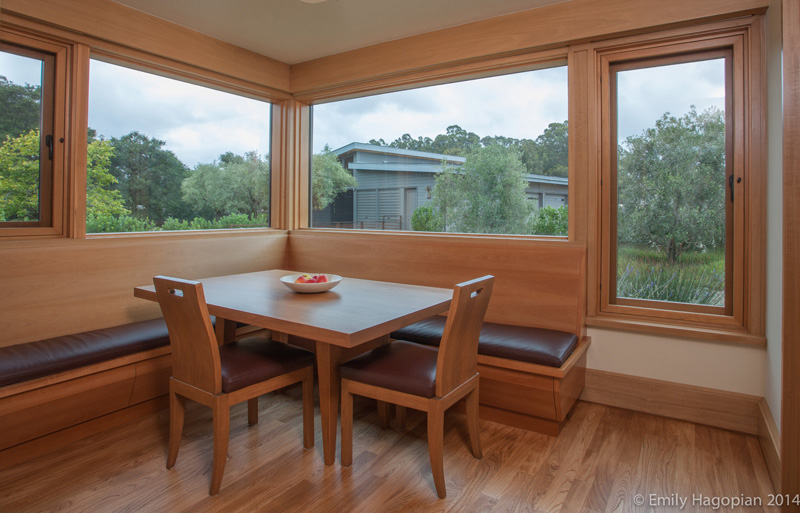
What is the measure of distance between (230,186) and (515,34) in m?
2.48

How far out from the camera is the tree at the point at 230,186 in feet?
12.1

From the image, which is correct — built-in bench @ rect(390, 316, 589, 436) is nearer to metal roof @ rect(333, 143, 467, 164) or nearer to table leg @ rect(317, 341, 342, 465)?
table leg @ rect(317, 341, 342, 465)

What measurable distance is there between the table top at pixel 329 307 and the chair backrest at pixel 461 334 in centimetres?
21

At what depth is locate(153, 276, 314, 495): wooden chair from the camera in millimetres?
1854

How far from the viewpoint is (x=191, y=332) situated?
6.22ft

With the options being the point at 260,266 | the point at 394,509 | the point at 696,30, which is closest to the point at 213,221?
the point at 260,266

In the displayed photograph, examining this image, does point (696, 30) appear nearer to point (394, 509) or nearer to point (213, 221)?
point (394, 509)

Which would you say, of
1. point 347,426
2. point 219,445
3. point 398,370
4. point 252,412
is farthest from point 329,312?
point 252,412

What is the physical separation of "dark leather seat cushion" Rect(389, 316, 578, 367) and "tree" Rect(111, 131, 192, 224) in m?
1.93

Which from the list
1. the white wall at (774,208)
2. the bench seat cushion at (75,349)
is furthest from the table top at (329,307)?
the white wall at (774,208)

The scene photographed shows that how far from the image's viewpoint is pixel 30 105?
8.86 feet

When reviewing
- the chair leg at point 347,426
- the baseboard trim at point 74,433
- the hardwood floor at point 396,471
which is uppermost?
the chair leg at point 347,426

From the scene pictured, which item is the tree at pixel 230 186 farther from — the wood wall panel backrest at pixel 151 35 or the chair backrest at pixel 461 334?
the chair backrest at pixel 461 334

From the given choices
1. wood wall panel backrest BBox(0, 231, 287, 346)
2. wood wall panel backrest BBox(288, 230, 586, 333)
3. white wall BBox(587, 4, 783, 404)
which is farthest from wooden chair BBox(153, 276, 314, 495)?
white wall BBox(587, 4, 783, 404)
